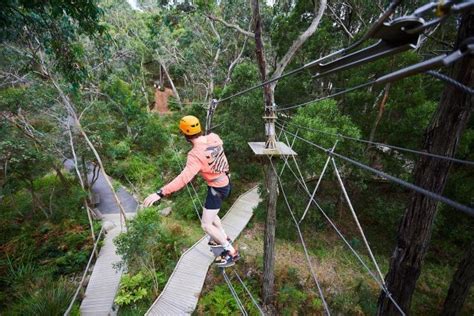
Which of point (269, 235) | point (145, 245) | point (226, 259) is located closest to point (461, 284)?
point (269, 235)

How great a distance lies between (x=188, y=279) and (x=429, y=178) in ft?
21.4

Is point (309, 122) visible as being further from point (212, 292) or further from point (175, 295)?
point (175, 295)

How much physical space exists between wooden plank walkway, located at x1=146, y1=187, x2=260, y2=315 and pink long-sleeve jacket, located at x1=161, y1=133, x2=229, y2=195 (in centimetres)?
478

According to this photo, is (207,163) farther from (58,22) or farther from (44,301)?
(44,301)

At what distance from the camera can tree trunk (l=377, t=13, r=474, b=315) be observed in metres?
2.68

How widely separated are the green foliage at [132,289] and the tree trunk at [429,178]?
611cm

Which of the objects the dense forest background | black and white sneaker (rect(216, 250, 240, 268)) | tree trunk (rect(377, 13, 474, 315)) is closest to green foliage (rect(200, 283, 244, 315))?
the dense forest background

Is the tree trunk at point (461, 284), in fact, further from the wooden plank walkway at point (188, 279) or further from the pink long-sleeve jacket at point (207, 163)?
Result: the pink long-sleeve jacket at point (207, 163)

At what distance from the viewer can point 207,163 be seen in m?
3.11

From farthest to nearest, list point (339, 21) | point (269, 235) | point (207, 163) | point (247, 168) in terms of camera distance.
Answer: point (247, 168)
point (339, 21)
point (269, 235)
point (207, 163)

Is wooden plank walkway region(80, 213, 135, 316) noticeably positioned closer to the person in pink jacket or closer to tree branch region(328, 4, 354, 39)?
the person in pink jacket

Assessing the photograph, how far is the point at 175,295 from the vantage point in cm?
673

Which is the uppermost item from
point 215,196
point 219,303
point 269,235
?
point 215,196

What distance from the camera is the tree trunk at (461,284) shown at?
6168mm
